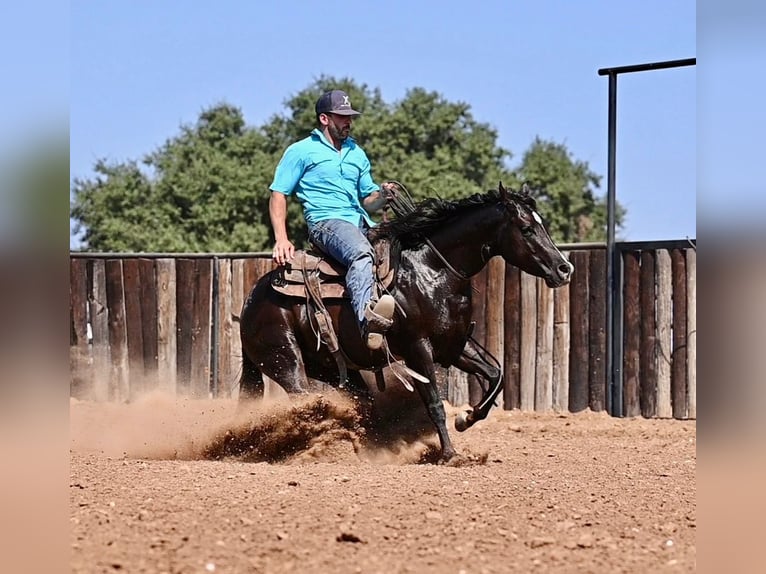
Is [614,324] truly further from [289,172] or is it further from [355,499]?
[355,499]

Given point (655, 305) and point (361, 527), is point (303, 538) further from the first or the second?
point (655, 305)

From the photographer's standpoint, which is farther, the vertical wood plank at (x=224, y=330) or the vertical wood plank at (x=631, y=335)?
the vertical wood plank at (x=224, y=330)

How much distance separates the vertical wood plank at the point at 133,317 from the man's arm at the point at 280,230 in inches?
213

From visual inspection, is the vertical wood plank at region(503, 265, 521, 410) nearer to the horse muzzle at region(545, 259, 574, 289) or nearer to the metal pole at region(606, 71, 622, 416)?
the metal pole at region(606, 71, 622, 416)

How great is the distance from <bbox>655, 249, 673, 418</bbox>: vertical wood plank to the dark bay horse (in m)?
4.00

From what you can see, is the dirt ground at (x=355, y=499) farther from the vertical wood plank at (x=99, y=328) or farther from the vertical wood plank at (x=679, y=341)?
the vertical wood plank at (x=99, y=328)

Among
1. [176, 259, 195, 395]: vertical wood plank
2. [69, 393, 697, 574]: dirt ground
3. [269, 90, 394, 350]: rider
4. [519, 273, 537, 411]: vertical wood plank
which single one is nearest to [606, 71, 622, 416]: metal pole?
[519, 273, 537, 411]: vertical wood plank

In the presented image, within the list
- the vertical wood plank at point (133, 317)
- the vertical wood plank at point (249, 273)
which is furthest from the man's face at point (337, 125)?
the vertical wood plank at point (133, 317)

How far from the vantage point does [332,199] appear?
9.09 meters

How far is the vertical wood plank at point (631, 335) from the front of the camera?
12.4 meters

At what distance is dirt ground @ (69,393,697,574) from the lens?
4.58 meters

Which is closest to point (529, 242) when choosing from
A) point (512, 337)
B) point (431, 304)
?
point (431, 304)

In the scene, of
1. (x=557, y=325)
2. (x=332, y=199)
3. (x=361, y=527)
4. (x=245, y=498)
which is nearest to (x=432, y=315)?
(x=332, y=199)
